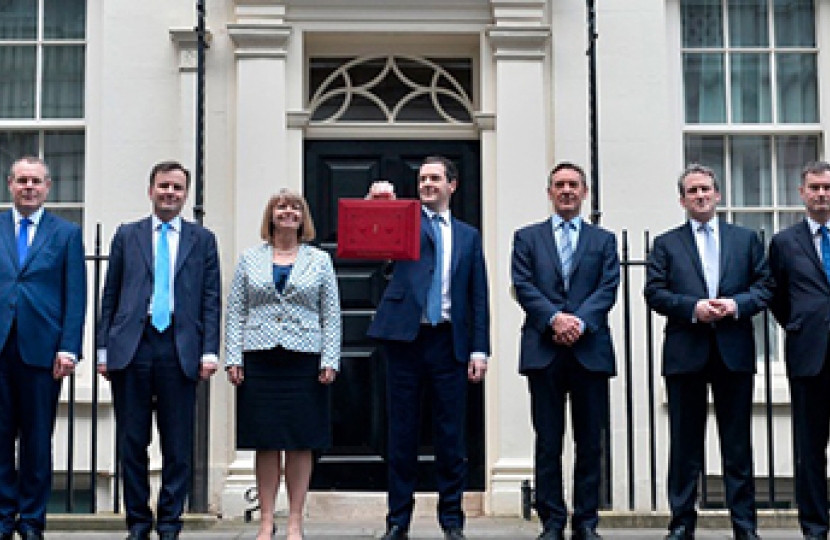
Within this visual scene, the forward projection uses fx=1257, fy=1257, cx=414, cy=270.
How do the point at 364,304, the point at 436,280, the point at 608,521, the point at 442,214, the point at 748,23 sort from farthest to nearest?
the point at 748,23, the point at 364,304, the point at 608,521, the point at 442,214, the point at 436,280

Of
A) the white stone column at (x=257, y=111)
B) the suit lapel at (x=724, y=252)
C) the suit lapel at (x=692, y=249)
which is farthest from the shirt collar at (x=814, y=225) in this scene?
the white stone column at (x=257, y=111)

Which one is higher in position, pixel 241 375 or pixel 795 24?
pixel 795 24

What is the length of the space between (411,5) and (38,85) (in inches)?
107

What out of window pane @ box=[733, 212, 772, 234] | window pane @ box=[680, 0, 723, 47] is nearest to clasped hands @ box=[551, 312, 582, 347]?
window pane @ box=[733, 212, 772, 234]

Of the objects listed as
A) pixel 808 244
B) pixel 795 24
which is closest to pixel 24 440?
pixel 808 244

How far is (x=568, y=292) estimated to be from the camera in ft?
20.9

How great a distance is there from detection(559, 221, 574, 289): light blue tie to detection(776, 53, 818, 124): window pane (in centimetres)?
327

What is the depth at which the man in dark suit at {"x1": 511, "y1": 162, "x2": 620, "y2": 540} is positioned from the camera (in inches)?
248

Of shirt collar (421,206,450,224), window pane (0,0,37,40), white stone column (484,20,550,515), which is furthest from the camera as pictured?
window pane (0,0,37,40)

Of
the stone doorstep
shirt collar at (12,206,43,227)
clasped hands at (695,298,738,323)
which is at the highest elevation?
shirt collar at (12,206,43,227)

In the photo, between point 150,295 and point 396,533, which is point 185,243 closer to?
point 150,295

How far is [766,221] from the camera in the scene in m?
9.04

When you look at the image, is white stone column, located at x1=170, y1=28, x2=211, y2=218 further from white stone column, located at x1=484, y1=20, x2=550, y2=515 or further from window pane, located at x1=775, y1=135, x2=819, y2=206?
window pane, located at x1=775, y1=135, x2=819, y2=206

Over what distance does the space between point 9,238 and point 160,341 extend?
0.94m
